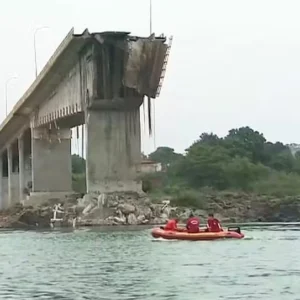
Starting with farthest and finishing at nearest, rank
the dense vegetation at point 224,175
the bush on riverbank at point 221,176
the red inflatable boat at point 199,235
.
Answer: the dense vegetation at point 224,175, the bush on riverbank at point 221,176, the red inflatable boat at point 199,235

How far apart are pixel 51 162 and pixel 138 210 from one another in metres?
24.7

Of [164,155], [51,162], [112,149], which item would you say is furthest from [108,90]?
[164,155]

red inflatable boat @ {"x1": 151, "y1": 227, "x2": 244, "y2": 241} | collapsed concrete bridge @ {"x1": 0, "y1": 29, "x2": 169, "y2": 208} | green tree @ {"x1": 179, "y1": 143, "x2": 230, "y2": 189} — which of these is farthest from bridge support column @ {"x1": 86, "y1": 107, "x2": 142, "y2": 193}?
green tree @ {"x1": 179, "y1": 143, "x2": 230, "y2": 189}

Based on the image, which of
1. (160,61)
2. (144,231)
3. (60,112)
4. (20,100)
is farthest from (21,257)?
(20,100)

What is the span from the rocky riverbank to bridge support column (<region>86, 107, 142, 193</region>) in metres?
1.03

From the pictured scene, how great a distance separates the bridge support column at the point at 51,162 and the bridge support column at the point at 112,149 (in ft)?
78.3

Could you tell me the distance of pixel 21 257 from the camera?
4312 centimetres

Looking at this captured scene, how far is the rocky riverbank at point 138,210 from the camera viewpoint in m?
68.7

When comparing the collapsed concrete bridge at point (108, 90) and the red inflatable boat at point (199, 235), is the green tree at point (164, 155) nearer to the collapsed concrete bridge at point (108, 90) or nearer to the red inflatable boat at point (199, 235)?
the collapsed concrete bridge at point (108, 90)

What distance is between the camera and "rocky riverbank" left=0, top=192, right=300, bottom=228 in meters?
68.7

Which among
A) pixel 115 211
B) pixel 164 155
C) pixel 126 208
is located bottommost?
pixel 115 211

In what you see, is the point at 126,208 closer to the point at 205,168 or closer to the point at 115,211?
the point at 115,211

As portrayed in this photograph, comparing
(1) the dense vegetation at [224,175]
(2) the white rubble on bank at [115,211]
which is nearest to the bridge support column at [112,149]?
(2) the white rubble on bank at [115,211]

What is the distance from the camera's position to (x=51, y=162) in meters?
93.1
